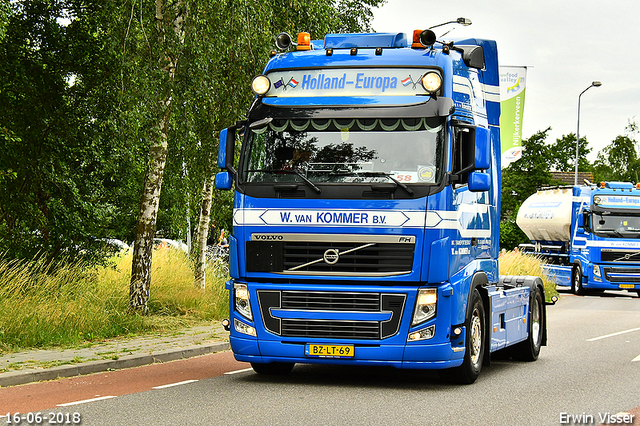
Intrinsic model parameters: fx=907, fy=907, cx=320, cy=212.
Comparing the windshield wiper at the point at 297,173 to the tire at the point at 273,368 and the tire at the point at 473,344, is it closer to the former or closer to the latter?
the tire at the point at 473,344

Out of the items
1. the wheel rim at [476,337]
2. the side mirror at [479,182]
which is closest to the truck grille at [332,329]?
the wheel rim at [476,337]

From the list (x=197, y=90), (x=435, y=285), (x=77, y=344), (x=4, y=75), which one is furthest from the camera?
(x=4, y=75)

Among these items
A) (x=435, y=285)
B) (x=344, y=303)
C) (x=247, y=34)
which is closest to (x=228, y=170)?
(x=344, y=303)

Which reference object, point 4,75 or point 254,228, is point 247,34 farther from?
point 254,228

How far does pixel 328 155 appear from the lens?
9.72 metres

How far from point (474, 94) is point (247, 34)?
16.3 ft

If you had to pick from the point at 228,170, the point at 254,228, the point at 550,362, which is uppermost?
the point at 228,170

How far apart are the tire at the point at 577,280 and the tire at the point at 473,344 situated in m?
21.6

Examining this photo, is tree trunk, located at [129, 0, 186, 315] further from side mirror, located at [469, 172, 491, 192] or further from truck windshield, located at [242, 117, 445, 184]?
side mirror, located at [469, 172, 491, 192]

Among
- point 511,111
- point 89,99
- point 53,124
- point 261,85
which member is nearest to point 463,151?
point 261,85

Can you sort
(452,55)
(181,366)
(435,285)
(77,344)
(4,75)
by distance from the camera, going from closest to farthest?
(435,285)
(452,55)
(181,366)
(77,344)
(4,75)

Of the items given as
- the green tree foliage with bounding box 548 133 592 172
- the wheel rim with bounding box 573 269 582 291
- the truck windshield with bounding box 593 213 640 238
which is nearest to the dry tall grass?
the wheel rim with bounding box 573 269 582 291

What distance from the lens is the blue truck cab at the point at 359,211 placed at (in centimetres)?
945

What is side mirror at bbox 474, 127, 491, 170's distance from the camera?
9617 millimetres
